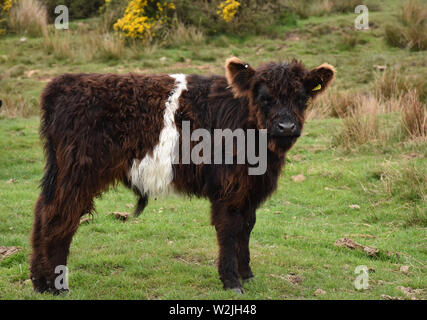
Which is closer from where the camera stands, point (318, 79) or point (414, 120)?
point (318, 79)

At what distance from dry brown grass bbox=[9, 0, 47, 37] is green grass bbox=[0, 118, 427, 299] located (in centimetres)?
879

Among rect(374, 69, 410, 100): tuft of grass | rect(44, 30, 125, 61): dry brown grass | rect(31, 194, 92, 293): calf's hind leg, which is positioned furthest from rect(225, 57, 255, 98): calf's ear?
rect(44, 30, 125, 61): dry brown grass

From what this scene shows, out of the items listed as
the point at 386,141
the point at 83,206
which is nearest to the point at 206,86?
the point at 83,206

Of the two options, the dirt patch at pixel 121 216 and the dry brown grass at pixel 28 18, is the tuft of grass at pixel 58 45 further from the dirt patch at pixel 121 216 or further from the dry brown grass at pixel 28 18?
the dirt patch at pixel 121 216

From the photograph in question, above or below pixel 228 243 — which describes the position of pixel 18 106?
above

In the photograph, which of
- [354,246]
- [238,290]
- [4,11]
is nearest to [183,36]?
[4,11]

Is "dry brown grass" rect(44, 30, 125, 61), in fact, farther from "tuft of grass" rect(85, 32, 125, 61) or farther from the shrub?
the shrub

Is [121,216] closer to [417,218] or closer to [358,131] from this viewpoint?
[417,218]

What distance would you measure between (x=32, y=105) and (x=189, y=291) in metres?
8.94

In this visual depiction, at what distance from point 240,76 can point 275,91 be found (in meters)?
0.36

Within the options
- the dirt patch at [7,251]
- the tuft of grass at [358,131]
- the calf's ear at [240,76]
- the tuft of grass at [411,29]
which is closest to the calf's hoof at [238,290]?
the calf's ear at [240,76]

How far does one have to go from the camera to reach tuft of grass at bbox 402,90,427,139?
9.27 meters

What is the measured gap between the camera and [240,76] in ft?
16.3

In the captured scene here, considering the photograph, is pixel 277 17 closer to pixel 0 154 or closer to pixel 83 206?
pixel 0 154
